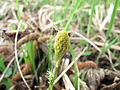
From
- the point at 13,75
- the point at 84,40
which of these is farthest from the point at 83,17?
the point at 13,75

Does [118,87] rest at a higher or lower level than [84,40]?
lower

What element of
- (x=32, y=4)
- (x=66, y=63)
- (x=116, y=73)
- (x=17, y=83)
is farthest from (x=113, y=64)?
(x=32, y=4)

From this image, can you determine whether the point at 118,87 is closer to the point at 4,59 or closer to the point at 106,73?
the point at 106,73

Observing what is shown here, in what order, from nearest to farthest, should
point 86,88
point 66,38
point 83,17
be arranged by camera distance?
1. point 66,38
2. point 86,88
3. point 83,17

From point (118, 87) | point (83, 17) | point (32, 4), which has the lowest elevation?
point (118, 87)

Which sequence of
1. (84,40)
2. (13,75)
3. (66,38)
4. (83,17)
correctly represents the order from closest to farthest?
1. (66,38)
2. (13,75)
3. (84,40)
4. (83,17)

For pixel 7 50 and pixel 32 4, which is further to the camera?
pixel 32 4

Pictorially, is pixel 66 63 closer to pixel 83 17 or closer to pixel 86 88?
pixel 86 88

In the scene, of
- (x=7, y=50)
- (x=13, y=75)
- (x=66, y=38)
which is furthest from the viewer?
(x=7, y=50)

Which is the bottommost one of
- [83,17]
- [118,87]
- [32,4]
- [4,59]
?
[118,87]
